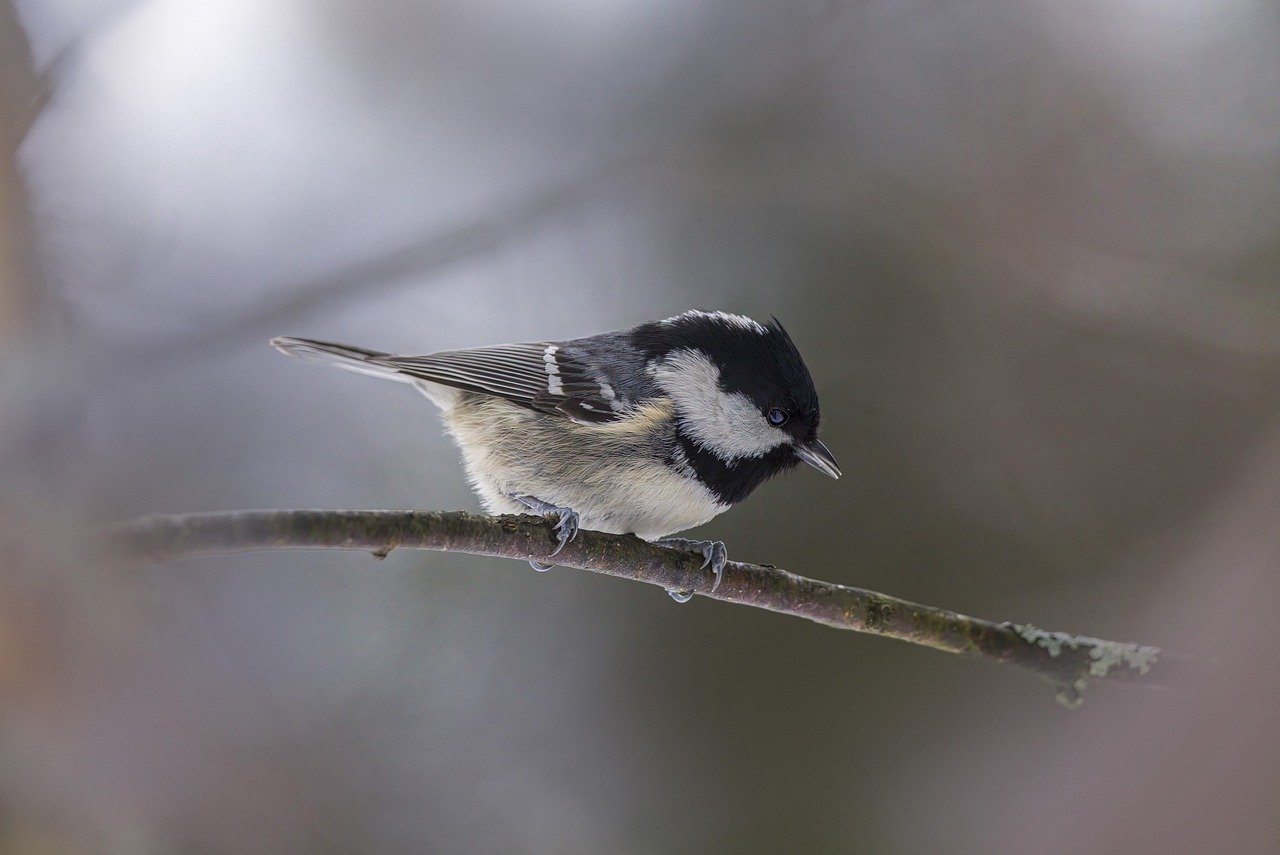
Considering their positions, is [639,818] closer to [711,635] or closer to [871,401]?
[711,635]

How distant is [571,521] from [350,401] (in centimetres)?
130

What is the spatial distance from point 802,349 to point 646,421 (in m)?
0.77

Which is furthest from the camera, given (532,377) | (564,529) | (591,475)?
(532,377)

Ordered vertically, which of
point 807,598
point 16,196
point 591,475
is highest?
point 16,196

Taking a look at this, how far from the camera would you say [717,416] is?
72.2 inches

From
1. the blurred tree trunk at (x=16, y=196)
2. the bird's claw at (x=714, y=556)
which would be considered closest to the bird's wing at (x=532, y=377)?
the bird's claw at (x=714, y=556)

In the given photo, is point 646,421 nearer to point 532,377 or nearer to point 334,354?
point 532,377

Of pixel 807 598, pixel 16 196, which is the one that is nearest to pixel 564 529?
pixel 807 598

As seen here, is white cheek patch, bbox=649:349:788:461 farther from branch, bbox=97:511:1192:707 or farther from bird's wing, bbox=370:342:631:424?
branch, bbox=97:511:1192:707

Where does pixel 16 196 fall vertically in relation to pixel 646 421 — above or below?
above

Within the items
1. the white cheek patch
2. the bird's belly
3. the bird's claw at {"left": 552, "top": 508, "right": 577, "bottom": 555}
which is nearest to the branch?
the bird's claw at {"left": 552, "top": 508, "right": 577, "bottom": 555}

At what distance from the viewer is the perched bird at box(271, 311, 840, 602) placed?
5.87 feet

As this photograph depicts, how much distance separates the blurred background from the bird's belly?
472 millimetres

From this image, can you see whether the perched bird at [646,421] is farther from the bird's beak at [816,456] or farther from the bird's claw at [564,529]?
the bird's claw at [564,529]
